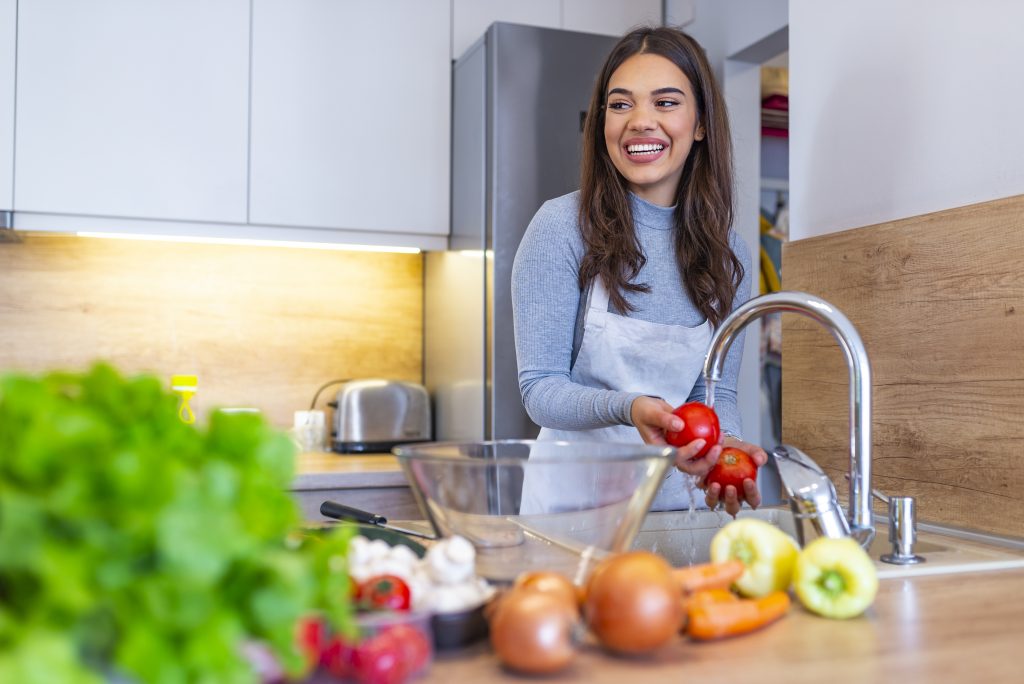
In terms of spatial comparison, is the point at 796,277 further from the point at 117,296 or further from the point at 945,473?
the point at 117,296

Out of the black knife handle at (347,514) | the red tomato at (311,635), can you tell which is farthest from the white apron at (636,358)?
the red tomato at (311,635)

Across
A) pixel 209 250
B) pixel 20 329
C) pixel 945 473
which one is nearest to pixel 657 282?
pixel 945 473

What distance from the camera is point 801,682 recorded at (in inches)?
23.5

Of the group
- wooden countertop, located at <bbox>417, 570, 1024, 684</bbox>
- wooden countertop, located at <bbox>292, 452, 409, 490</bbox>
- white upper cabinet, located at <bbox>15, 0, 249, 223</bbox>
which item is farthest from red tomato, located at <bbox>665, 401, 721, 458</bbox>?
white upper cabinet, located at <bbox>15, 0, 249, 223</bbox>

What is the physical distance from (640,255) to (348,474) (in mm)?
866

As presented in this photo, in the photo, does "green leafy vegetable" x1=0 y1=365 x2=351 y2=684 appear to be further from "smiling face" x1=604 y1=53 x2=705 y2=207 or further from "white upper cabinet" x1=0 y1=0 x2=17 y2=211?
"white upper cabinet" x1=0 y1=0 x2=17 y2=211

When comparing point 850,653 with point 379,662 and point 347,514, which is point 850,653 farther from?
point 347,514

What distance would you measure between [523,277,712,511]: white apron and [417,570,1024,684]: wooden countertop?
30.2 inches

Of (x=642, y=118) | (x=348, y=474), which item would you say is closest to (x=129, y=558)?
(x=642, y=118)

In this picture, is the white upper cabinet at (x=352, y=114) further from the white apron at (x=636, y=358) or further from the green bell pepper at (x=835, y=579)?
the green bell pepper at (x=835, y=579)

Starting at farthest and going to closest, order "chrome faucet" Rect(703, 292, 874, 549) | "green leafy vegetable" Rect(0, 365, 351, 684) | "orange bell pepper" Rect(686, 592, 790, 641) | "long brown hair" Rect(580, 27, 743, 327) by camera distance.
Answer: "long brown hair" Rect(580, 27, 743, 327) < "chrome faucet" Rect(703, 292, 874, 549) < "orange bell pepper" Rect(686, 592, 790, 641) < "green leafy vegetable" Rect(0, 365, 351, 684)

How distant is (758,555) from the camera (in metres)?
0.79

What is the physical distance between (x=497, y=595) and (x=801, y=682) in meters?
0.21

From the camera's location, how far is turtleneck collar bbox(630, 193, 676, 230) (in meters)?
1.66
